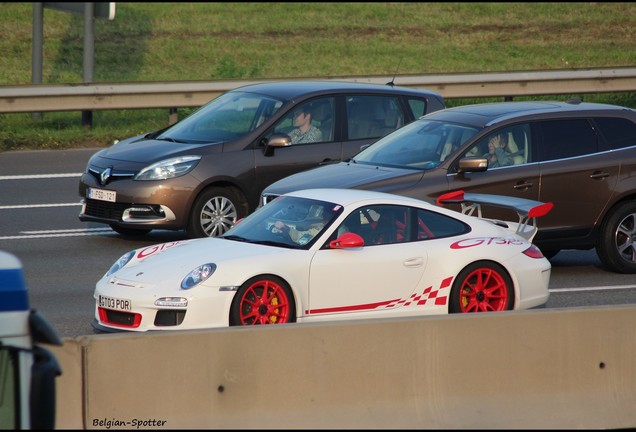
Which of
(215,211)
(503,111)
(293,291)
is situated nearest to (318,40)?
(215,211)

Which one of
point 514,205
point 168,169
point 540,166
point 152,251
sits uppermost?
point 540,166

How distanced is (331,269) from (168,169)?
4511 mm

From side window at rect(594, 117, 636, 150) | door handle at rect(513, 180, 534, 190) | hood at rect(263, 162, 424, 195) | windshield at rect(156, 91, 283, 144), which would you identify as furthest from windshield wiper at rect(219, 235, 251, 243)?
side window at rect(594, 117, 636, 150)

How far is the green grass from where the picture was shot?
25.7 m

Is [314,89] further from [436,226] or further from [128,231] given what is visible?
[436,226]

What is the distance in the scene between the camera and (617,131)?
13.4 meters

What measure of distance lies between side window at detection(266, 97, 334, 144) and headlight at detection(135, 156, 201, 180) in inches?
46.6

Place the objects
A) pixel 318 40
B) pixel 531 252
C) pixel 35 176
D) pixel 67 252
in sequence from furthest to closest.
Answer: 1. pixel 318 40
2. pixel 35 176
3. pixel 67 252
4. pixel 531 252

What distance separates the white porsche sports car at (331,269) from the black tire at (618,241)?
2.35 metres

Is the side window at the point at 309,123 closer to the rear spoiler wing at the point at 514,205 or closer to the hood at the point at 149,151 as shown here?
the hood at the point at 149,151

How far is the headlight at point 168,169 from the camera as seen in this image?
13897 mm

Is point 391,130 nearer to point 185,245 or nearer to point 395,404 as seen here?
point 185,245

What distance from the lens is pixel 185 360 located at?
693 centimetres

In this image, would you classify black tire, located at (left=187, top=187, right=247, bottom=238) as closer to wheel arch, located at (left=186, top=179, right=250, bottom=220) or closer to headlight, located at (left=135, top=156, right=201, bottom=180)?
wheel arch, located at (left=186, top=179, right=250, bottom=220)
